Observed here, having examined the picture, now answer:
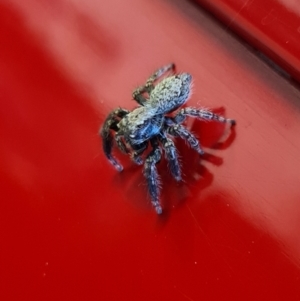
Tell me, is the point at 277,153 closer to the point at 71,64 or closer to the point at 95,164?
the point at 95,164

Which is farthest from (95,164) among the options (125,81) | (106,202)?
(125,81)

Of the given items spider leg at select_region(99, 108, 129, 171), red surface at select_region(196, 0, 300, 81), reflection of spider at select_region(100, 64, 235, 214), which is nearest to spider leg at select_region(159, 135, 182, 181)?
reflection of spider at select_region(100, 64, 235, 214)

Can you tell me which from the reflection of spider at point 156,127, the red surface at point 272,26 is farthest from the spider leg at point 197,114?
the red surface at point 272,26

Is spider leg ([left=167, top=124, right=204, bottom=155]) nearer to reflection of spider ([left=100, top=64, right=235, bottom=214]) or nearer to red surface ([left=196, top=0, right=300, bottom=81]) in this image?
reflection of spider ([left=100, top=64, right=235, bottom=214])

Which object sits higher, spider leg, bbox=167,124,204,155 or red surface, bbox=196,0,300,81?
red surface, bbox=196,0,300,81

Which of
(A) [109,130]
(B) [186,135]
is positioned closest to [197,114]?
(B) [186,135]

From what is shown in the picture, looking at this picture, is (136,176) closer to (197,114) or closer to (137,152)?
(137,152)
